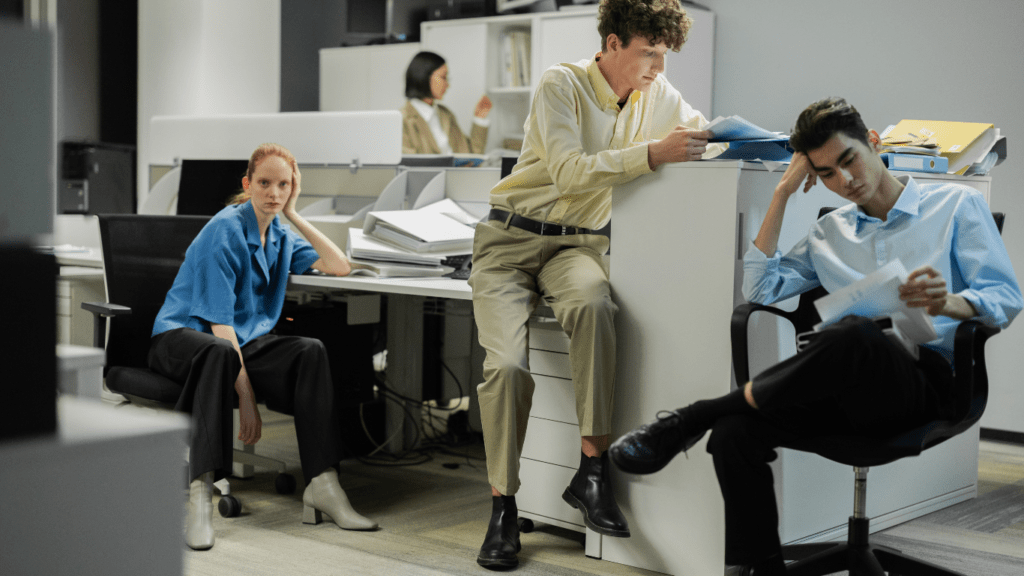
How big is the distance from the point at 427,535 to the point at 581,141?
1073 millimetres

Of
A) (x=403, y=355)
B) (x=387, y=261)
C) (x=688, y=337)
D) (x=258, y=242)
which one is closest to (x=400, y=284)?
(x=387, y=261)

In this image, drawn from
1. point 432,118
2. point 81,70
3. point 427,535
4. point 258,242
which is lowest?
point 427,535

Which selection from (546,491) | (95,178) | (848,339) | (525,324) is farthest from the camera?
(95,178)

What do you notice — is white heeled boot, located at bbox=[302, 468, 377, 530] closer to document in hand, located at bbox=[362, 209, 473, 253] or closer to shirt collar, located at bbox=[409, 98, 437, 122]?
document in hand, located at bbox=[362, 209, 473, 253]

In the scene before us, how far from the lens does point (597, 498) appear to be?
7.02 ft

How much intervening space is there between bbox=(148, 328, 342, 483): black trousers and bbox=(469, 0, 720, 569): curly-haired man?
1.68 feet

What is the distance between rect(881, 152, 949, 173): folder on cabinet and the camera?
2.40 m

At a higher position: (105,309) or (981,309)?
(981,309)

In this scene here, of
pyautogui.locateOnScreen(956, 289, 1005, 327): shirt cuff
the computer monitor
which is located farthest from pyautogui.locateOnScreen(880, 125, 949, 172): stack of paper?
the computer monitor

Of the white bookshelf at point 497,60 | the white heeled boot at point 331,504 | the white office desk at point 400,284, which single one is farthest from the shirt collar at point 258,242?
the white bookshelf at point 497,60

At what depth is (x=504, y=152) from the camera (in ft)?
17.3

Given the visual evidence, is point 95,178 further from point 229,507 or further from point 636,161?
point 636,161

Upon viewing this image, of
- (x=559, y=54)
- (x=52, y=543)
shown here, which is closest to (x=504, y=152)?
(x=559, y=54)

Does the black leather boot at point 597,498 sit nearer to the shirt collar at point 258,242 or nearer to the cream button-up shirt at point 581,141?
the cream button-up shirt at point 581,141
